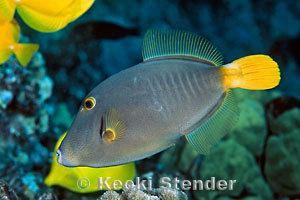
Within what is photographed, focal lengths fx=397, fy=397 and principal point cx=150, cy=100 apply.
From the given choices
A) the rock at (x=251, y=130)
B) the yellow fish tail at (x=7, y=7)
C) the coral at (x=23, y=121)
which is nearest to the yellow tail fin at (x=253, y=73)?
the yellow fish tail at (x=7, y=7)

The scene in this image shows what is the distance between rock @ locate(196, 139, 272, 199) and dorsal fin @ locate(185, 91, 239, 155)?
7.16ft

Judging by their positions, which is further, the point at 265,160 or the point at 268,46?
the point at 268,46

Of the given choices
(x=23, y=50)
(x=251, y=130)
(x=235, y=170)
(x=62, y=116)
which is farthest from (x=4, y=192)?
(x=251, y=130)

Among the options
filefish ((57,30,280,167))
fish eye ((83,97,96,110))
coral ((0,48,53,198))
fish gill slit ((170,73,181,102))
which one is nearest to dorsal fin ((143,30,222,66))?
filefish ((57,30,280,167))

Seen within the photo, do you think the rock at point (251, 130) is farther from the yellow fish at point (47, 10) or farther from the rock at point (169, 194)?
the yellow fish at point (47, 10)

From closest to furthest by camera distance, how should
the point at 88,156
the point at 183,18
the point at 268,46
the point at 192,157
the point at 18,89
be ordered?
the point at 88,156
the point at 18,89
the point at 192,157
the point at 183,18
the point at 268,46

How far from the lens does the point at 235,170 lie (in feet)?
11.9

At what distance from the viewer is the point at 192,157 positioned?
3.77 metres

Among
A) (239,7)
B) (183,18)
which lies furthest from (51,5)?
(239,7)

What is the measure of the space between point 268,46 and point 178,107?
4.25 meters

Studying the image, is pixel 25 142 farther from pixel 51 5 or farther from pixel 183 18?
pixel 183 18

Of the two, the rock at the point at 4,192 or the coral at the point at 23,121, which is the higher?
the rock at the point at 4,192

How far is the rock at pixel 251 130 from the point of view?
3.81 metres

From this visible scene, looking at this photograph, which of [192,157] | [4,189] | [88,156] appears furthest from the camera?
[192,157]
